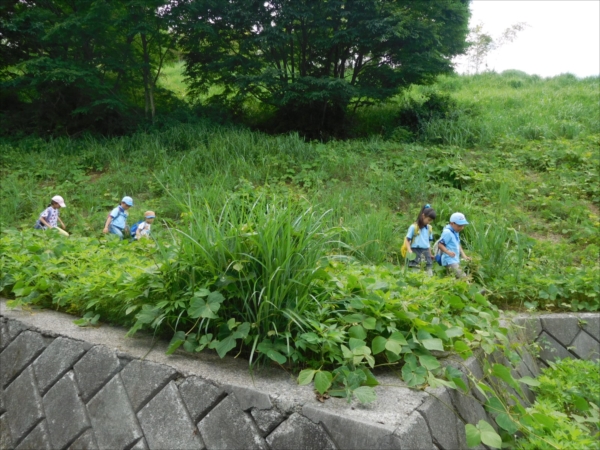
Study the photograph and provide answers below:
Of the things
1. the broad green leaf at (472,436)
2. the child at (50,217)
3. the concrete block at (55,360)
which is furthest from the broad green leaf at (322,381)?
the child at (50,217)

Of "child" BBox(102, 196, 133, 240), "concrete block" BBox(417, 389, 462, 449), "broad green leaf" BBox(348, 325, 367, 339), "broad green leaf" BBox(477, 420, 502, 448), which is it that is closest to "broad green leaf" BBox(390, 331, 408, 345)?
"broad green leaf" BBox(348, 325, 367, 339)

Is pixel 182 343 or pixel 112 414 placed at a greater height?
pixel 182 343

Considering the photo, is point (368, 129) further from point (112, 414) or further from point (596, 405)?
point (112, 414)

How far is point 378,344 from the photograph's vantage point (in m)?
2.61

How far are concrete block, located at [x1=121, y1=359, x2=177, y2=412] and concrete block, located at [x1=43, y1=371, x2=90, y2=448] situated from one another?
1.10ft

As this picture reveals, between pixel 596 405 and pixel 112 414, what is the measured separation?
134 inches

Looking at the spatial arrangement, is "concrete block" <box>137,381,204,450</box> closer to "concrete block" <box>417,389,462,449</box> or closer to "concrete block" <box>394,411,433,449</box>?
"concrete block" <box>394,411,433,449</box>

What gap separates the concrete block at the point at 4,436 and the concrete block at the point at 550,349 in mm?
4045

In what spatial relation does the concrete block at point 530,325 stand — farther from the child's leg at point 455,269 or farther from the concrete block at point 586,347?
the child's leg at point 455,269

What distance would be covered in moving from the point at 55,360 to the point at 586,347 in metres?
4.52

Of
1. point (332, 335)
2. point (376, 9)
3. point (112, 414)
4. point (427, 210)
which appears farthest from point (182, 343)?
point (376, 9)

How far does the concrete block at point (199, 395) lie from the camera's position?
254 cm

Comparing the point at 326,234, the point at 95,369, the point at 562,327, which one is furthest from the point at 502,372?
the point at 562,327

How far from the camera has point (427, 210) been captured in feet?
21.5
